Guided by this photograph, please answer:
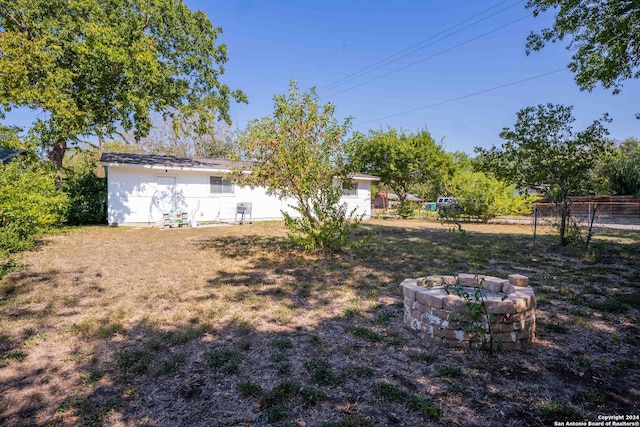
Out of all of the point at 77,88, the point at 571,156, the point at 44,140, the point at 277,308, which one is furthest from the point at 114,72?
the point at 571,156

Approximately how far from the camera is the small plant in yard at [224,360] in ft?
9.02

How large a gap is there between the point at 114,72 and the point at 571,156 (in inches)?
571

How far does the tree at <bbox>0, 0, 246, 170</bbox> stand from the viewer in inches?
403

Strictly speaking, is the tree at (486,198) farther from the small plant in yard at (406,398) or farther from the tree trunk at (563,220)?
the small plant in yard at (406,398)

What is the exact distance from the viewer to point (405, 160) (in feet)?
68.8

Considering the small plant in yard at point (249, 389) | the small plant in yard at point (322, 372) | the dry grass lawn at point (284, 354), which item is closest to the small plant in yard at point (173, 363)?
the dry grass lawn at point (284, 354)

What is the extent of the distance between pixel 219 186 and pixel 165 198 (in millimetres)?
2481

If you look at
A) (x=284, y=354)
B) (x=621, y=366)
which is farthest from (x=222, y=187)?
(x=621, y=366)

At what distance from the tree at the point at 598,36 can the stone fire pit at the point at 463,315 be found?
6.97m

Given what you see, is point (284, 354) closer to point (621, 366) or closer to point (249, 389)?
point (249, 389)

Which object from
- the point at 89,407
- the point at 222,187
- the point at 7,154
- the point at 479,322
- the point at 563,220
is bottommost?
Result: the point at 89,407

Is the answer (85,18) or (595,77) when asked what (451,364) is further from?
(85,18)

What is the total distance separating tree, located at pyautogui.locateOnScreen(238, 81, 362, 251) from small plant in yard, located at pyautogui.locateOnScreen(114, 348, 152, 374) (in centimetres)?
415

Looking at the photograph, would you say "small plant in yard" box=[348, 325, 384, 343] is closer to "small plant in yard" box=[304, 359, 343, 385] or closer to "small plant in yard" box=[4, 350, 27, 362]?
"small plant in yard" box=[304, 359, 343, 385]
